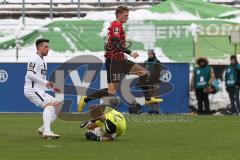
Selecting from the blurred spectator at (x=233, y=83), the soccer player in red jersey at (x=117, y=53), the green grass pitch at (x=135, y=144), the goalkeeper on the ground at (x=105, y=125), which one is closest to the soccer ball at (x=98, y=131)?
the goalkeeper on the ground at (x=105, y=125)

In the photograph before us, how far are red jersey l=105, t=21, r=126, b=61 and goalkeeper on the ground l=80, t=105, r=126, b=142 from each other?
84.1 inches

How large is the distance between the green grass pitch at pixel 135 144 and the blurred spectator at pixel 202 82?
20.5 feet

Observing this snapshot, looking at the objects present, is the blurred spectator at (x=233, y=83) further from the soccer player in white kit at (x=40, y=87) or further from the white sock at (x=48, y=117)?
the white sock at (x=48, y=117)

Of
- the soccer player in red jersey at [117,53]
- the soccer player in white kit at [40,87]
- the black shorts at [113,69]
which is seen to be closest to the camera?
the soccer player in white kit at [40,87]

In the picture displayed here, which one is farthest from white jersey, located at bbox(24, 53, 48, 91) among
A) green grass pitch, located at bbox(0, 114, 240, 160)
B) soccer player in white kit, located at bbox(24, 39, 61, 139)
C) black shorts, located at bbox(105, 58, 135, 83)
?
black shorts, located at bbox(105, 58, 135, 83)

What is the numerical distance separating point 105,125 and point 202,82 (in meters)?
11.3

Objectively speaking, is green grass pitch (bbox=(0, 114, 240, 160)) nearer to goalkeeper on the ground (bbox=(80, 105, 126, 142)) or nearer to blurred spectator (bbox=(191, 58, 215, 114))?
goalkeeper on the ground (bbox=(80, 105, 126, 142))

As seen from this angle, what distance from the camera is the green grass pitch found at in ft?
35.8

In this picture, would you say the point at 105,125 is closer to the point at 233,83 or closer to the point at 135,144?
the point at 135,144

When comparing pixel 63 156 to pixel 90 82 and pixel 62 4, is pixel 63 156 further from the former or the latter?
pixel 62 4

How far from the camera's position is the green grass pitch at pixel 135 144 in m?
10.9

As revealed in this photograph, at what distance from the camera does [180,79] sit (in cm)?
2438

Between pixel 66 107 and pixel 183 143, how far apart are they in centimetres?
964

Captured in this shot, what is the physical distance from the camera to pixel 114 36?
15141mm
